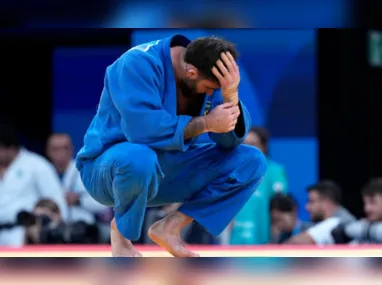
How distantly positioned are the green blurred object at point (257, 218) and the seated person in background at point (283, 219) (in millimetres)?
79

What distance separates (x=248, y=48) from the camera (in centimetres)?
638

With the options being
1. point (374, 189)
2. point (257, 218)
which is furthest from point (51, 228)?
point (374, 189)

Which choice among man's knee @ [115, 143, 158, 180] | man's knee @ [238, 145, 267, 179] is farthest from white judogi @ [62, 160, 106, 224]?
man's knee @ [115, 143, 158, 180]

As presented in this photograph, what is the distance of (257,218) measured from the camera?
513 cm

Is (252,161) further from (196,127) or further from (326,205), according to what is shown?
(326,205)

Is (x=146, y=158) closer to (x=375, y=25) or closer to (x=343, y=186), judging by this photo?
(x=375, y=25)

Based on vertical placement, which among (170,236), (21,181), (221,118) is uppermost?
(221,118)

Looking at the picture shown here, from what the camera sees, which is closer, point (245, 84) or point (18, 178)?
point (18, 178)

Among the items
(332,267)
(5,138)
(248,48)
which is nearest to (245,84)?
(248,48)

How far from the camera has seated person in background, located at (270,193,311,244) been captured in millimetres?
5266

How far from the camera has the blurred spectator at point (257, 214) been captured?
5.09 metres

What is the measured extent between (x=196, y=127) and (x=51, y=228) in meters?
3.10

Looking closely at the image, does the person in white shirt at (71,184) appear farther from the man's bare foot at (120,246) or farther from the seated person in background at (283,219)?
the man's bare foot at (120,246)

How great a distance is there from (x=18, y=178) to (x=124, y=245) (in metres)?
3.00
